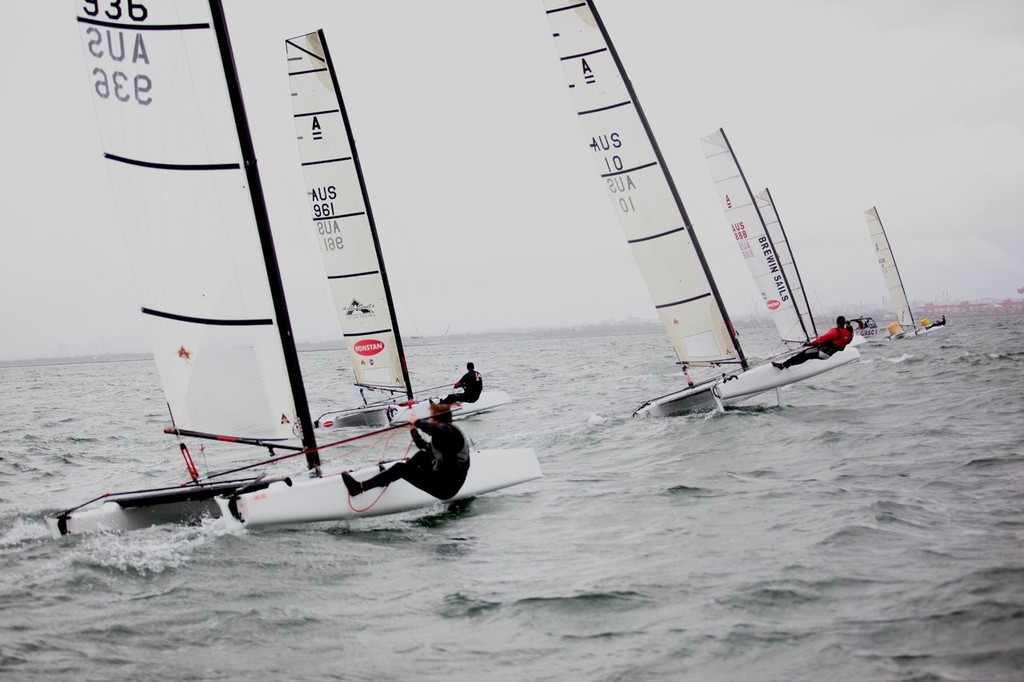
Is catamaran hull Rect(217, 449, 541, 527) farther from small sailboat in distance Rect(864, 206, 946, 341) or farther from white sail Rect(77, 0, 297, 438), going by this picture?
small sailboat in distance Rect(864, 206, 946, 341)

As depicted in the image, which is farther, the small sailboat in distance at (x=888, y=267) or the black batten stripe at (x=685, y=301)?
the small sailboat in distance at (x=888, y=267)

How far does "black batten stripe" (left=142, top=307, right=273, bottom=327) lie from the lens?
718cm

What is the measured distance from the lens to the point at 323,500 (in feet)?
23.6

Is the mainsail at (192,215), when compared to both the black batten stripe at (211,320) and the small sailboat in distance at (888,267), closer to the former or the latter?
the black batten stripe at (211,320)

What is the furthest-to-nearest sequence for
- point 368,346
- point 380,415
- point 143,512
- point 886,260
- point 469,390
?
1. point 886,260
2. point 368,346
3. point 380,415
4. point 469,390
5. point 143,512

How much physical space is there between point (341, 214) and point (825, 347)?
8.68m

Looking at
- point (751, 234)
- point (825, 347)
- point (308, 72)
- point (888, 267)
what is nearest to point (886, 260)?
point (888, 267)

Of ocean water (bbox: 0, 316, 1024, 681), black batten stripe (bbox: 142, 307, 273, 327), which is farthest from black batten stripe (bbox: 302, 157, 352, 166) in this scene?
black batten stripe (bbox: 142, 307, 273, 327)

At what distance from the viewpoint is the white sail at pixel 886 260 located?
35.7 metres

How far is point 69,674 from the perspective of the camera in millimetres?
4148

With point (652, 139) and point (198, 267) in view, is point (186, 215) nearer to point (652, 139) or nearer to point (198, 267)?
point (198, 267)

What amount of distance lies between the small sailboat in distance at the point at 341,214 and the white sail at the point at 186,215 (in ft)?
23.1

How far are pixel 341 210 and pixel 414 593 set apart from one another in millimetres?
10959

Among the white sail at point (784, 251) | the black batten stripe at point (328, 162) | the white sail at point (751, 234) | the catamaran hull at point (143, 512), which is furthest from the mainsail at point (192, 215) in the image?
the white sail at point (784, 251)
